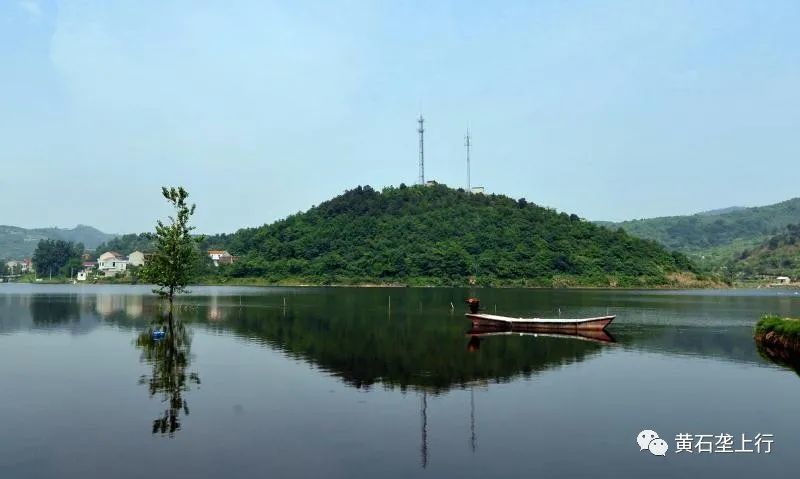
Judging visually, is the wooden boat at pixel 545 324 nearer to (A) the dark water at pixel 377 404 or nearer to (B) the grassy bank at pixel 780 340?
(A) the dark water at pixel 377 404

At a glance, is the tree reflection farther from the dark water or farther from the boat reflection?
the boat reflection

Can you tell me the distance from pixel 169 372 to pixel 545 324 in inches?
1630

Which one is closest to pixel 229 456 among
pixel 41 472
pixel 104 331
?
pixel 41 472

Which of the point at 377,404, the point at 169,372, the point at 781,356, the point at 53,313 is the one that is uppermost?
the point at 53,313

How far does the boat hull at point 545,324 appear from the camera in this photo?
221 ft

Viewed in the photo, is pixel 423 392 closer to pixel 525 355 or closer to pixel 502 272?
pixel 525 355

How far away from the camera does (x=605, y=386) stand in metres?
37.4

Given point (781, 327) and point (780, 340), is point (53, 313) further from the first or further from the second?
point (781, 327)

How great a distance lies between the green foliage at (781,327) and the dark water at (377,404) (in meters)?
2.25

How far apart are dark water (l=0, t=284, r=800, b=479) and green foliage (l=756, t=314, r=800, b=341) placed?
2.25 m

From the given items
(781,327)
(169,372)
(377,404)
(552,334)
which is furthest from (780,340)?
(169,372)

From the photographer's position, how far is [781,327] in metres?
53.3

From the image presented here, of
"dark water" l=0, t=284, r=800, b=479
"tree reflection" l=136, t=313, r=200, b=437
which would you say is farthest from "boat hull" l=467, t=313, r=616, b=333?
"tree reflection" l=136, t=313, r=200, b=437

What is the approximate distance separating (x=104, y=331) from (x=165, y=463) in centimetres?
4638
